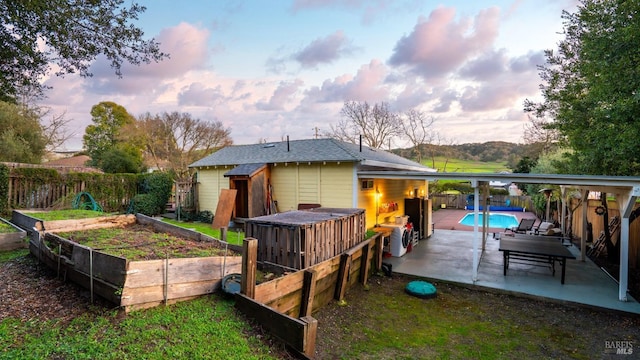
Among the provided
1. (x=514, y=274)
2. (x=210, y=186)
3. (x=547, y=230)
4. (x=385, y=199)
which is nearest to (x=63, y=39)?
(x=210, y=186)

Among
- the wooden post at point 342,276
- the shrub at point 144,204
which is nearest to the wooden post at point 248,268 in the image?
the wooden post at point 342,276

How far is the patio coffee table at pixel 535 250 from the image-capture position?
6.45 m

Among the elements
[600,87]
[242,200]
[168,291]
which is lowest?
[168,291]

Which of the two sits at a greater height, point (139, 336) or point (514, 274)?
point (139, 336)

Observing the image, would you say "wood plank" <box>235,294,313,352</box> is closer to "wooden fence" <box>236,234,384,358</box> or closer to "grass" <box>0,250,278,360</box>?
"wooden fence" <box>236,234,384,358</box>

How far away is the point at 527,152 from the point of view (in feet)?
75.4

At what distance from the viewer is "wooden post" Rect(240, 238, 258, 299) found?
11.5 ft

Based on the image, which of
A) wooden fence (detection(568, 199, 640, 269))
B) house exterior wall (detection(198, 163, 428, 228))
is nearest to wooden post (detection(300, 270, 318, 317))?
house exterior wall (detection(198, 163, 428, 228))

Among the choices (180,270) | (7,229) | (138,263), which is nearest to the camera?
(138,263)

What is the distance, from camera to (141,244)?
443cm

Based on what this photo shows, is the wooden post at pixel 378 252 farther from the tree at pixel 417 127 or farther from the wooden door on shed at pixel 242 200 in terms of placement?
the tree at pixel 417 127

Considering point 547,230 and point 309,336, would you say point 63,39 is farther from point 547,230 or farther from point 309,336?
point 547,230

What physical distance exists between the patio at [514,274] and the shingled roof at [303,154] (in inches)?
122

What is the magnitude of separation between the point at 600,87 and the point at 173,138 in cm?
2382
